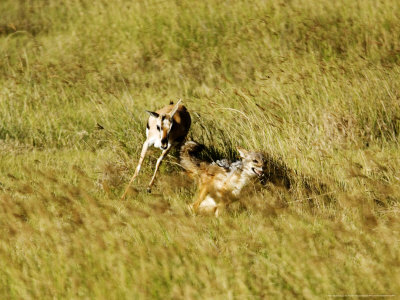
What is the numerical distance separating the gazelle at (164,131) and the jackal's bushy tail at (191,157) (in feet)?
0.40

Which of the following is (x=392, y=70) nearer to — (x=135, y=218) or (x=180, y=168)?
(x=180, y=168)

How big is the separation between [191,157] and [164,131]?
40 centimetres

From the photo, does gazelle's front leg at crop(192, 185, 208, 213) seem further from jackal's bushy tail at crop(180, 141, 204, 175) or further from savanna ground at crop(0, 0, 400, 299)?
jackal's bushy tail at crop(180, 141, 204, 175)

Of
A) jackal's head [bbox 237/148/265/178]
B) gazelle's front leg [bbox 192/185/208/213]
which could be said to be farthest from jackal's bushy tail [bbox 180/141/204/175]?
jackal's head [bbox 237/148/265/178]

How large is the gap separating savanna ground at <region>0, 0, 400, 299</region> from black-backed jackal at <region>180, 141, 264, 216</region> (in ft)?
0.43

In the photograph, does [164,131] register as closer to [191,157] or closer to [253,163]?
[191,157]

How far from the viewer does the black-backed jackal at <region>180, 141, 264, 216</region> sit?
4566mm

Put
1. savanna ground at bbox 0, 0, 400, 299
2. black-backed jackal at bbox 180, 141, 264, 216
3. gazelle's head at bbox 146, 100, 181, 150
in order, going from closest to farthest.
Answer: savanna ground at bbox 0, 0, 400, 299 < black-backed jackal at bbox 180, 141, 264, 216 < gazelle's head at bbox 146, 100, 181, 150

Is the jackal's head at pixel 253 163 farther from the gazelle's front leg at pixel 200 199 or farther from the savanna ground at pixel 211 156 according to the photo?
the gazelle's front leg at pixel 200 199

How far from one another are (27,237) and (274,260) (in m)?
1.82

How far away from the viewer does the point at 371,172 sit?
509 centimetres

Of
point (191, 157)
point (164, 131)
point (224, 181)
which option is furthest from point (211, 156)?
point (224, 181)

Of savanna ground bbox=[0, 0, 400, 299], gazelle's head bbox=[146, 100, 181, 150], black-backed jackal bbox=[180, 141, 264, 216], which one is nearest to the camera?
savanna ground bbox=[0, 0, 400, 299]

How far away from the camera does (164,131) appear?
5.14 m
